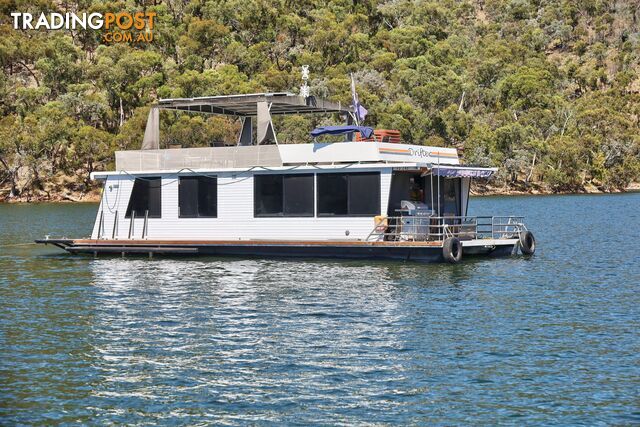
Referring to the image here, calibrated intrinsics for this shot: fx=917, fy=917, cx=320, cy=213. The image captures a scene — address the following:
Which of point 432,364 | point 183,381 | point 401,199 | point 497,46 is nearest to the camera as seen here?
point 183,381

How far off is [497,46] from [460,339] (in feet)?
405

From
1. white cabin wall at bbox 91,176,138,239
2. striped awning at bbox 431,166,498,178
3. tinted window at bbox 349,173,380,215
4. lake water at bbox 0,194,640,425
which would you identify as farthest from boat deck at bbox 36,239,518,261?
striped awning at bbox 431,166,498,178

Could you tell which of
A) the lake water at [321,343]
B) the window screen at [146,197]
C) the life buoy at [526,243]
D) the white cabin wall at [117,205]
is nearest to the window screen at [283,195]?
the lake water at [321,343]

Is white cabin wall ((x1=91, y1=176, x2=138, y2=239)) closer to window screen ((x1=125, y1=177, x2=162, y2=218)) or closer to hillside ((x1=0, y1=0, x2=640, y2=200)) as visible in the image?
window screen ((x1=125, y1=177, x2=162, y2=218))

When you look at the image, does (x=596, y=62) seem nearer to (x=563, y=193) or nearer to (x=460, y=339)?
(x=563, y=193)

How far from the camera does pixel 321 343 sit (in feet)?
61.0

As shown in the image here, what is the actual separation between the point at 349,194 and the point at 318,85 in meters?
73.3

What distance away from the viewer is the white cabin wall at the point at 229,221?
31.6 m

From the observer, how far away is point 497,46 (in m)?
137

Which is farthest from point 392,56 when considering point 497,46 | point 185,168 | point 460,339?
point 460,339

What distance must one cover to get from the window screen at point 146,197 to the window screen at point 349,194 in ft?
22.4

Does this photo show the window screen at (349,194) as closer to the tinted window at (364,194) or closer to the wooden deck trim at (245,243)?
the tinted window at (364,194)

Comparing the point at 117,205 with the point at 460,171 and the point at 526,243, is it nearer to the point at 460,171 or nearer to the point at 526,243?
the point at 460,171

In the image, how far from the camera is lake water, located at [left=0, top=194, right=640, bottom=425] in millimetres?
14320
